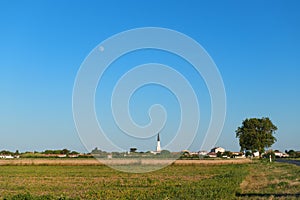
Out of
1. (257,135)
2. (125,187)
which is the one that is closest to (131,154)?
(257,135)

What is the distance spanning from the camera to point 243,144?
113m

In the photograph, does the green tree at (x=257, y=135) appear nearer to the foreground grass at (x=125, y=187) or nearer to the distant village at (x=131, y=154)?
the distant village at (x=131, y=154)

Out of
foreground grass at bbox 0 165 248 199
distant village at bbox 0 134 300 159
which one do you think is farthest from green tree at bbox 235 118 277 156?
foreground grass at bbox 0 165 248 199

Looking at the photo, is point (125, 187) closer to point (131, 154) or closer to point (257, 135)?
point (131, 154)

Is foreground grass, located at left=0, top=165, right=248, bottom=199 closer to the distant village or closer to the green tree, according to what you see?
the distant village

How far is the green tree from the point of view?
4350 inches

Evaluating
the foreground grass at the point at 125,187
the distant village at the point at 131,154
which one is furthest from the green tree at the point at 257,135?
the foreground grass at the point at 125,187

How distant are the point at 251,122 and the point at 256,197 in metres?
95.8

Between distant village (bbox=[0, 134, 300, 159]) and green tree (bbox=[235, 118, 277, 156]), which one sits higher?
green tree (bbox=[235, 118, 277, 156])

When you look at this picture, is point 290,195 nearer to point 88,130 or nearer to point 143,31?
point 88,130

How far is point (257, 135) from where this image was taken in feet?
362

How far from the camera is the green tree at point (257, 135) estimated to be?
110m

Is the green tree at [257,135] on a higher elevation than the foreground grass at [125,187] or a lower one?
higher

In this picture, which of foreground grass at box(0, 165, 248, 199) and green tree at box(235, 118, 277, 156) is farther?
green tree at box(235, 118, 277, 156)
